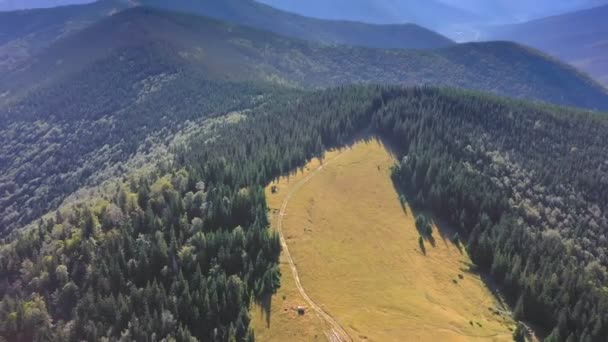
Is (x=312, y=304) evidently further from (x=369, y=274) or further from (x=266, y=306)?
(x=369, y=274)

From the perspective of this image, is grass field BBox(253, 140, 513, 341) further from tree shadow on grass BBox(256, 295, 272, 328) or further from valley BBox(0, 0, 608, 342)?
tree shadow on grass BBox(256, 295, 272, 328)

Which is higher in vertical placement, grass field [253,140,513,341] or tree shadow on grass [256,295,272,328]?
→ grass field [253,140,513,341]

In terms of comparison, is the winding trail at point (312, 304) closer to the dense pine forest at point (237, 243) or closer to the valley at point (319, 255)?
the valley at point (319, 255)

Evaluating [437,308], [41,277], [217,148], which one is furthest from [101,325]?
[217,148]

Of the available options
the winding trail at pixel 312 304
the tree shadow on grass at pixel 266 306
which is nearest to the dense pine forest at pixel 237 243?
the tree shadow on grass at pixel 266 306

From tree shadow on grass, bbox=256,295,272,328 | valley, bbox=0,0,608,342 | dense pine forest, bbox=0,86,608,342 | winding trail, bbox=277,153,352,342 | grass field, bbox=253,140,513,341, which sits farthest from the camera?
dense pine forest, bbox=0,86,608,342

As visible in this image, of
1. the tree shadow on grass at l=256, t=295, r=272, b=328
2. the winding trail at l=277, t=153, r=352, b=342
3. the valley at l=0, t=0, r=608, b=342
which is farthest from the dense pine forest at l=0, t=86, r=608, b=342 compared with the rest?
the winding trail at l=277, t=153, r=352, b=342

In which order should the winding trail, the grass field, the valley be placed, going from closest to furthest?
the winding trail → the grass field → the valley
